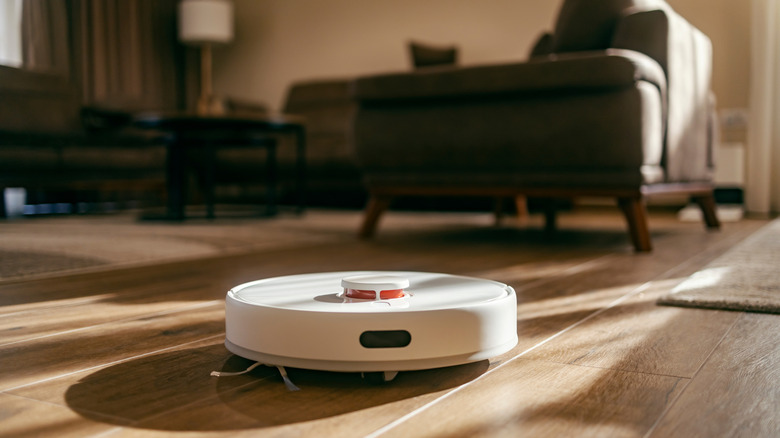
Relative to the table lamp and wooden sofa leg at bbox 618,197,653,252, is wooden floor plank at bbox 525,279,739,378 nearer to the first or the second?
wooden sofa leg at bbox 618,197,653,252

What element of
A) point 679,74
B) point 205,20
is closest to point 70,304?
point 679,74

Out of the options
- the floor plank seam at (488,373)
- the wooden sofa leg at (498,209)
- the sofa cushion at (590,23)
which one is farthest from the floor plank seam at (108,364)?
the wooden sofa leg at (498,209)

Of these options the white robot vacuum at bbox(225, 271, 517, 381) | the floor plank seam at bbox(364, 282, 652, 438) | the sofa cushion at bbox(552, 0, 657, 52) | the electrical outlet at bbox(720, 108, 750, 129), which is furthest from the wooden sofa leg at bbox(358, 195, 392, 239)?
the electrical outlet at bbox(720, 108, 750, 129)

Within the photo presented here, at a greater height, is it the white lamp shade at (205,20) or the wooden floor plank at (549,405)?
the white lamp shade at (205,20)

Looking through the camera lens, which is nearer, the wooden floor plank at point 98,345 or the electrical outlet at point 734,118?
the wooden floor plank at point 98,345

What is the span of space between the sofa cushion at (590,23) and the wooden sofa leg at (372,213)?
2.43ft

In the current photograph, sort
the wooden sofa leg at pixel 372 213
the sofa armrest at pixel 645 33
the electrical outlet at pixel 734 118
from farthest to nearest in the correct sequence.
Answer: the electrical outlet at pixel 734 118, the wooden sofa leg at pixel 372 213, the sofa armrest at pixel 645 33

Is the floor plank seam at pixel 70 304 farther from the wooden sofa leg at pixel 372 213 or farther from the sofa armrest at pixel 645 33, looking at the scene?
the sofa armrest at pixel 645 33

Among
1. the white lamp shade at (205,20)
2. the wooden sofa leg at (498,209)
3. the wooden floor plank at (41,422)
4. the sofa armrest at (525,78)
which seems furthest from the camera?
the white lamp shade at (205,20)

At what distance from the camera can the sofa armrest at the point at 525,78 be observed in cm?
171

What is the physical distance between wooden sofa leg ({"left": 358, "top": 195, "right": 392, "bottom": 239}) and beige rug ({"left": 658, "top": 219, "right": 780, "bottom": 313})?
1060 mm

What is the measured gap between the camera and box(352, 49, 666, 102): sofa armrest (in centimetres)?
171

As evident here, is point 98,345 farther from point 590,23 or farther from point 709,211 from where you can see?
point 709,211

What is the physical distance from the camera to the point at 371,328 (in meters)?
0.57
